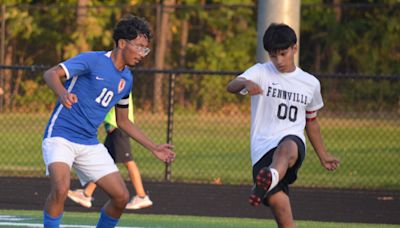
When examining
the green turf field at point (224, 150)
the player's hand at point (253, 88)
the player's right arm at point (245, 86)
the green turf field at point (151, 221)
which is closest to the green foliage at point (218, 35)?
the green turf field at point (224, 150)

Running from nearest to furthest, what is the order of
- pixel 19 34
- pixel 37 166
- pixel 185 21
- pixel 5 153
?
pixel 37 166
pixel 5 153
pixel 19 34
pixel 185 21

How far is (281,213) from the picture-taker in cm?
786

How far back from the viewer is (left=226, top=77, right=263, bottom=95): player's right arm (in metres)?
7.88

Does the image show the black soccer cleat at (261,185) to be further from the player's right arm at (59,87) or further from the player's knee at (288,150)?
the player's right arm at (59,87)

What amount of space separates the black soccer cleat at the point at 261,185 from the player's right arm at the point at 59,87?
4.68 feet

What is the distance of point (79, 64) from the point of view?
813cm

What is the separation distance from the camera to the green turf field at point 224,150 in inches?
610

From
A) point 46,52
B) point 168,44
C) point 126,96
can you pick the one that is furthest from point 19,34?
point 126,96

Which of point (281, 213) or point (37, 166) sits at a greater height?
point (281, 213)

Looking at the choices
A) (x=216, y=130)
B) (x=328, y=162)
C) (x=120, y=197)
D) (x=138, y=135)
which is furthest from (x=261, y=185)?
(x=216, y=130)

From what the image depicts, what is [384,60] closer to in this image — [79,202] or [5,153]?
[5,153]

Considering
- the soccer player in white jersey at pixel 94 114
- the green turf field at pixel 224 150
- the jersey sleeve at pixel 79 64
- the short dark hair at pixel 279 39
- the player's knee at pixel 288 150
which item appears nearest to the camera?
the player's knee at pixel 288 150

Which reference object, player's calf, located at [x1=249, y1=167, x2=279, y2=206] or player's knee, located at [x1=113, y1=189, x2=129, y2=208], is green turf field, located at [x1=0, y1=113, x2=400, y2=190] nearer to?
player's knee, located at [x1=113, y1=189, x2=129, y2=208]

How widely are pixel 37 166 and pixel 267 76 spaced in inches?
348
